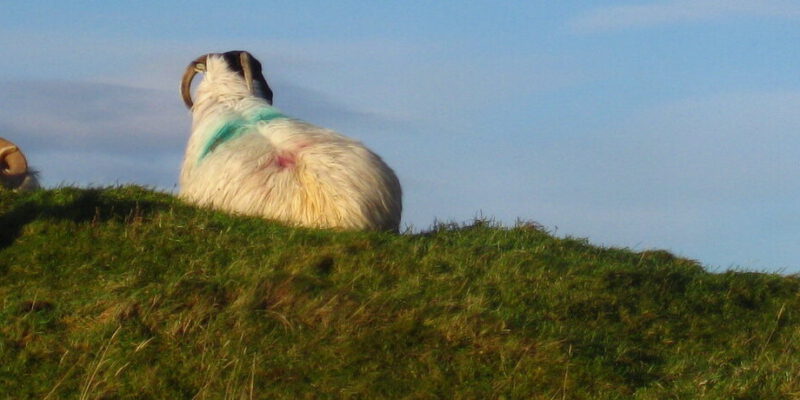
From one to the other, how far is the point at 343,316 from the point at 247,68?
558cm

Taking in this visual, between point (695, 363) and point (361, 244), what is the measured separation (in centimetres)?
246

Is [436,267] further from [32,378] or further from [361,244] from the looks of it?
[32,378]

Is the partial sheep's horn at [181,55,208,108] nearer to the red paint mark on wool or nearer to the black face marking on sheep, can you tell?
the black face marking on sheep

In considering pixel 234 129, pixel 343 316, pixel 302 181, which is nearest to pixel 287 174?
pixel 302 181

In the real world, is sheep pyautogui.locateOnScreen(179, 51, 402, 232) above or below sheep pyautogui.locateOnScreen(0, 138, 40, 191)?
above

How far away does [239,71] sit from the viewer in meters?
13.0

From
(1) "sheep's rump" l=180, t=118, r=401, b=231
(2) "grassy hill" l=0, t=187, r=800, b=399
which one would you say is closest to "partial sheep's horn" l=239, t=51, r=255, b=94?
(1) "sheep's rump" l=180, t=118, r=401, b=231

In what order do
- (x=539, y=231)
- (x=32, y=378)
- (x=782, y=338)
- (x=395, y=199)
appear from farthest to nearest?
(x=539, y=231)
(x=395, y=199)
(x=782, y=338)
(x=32, y=378)

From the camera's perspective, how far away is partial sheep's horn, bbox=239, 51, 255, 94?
12773 mm

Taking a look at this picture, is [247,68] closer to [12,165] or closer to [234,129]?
[234,129]

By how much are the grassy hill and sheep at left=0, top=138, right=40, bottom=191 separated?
4.91 feet

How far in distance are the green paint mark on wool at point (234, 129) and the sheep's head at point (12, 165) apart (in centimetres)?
160

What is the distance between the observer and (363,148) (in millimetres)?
10797

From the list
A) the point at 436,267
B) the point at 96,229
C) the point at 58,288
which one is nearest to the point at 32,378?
the point at 58,288
